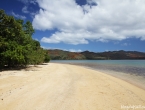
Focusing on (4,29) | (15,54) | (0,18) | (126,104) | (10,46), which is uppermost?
(0,18)

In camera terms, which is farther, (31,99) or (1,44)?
(1,44)

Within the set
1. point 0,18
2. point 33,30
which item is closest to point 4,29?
point 0,18

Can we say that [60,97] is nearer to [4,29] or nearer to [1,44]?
[1,44]

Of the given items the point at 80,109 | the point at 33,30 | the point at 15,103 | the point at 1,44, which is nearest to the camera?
the point at 80,109

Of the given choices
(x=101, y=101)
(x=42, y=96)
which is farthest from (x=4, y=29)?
(x=101, y=101)

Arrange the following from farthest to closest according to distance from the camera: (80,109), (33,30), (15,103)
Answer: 1. (33,30)
2. (15,103)
3. (80,109)

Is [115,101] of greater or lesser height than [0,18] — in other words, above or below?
below

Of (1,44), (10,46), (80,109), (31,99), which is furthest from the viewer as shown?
(10,46)

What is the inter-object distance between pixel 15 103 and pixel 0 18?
14.3 meters

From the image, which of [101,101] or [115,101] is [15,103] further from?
[115,101]

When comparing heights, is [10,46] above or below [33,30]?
below

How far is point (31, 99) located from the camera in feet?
19.3

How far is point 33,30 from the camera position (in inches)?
901

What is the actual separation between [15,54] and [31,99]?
11502 millimetres
